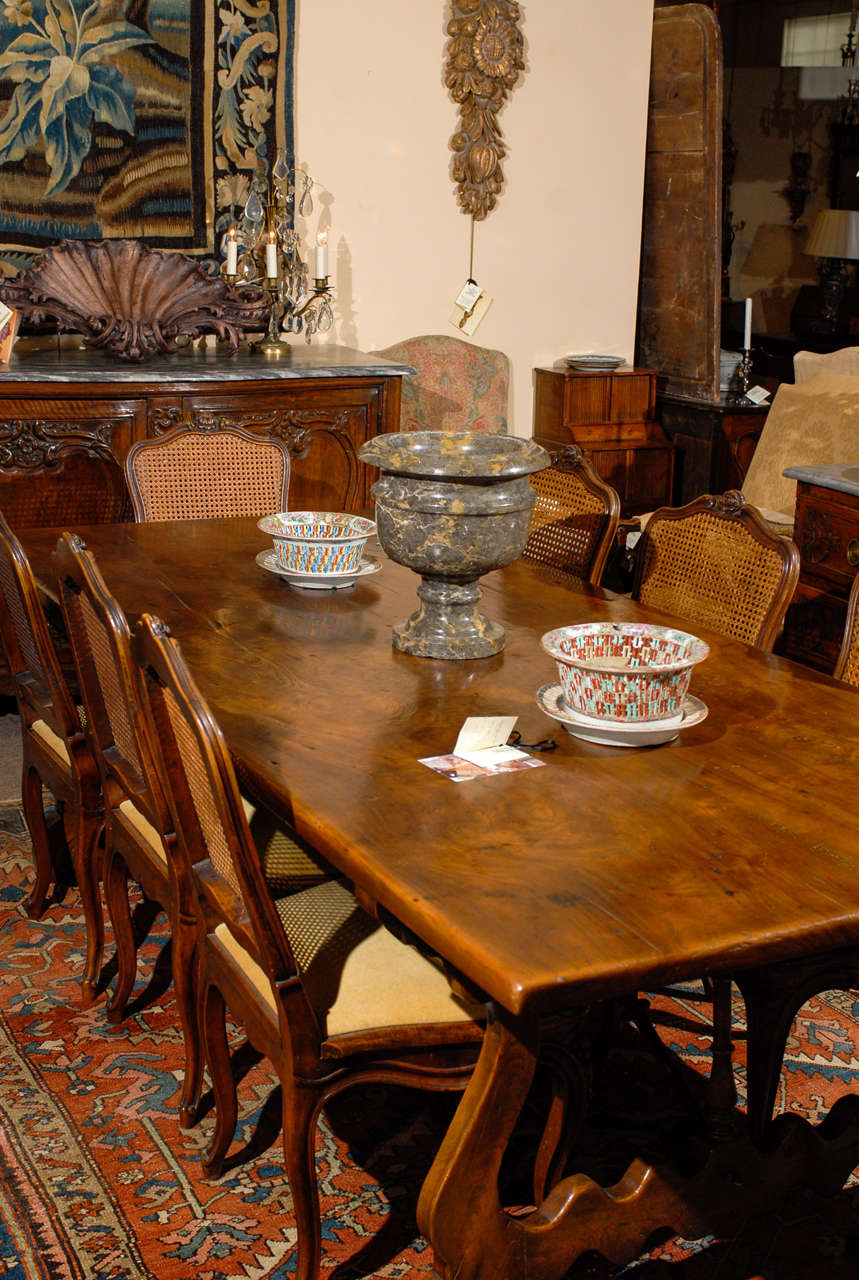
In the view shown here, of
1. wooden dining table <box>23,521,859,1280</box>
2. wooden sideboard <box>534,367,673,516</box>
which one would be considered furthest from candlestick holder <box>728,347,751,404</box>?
wooden dining table <box>23,521,859,1280</box>

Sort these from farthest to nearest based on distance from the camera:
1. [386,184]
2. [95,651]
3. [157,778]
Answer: [386,184], [95,651], [157,778]

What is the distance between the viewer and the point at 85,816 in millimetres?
2646

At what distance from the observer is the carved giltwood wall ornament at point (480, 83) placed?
505 centimetres

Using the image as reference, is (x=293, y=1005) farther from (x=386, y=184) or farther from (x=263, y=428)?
(x=386, y=184)

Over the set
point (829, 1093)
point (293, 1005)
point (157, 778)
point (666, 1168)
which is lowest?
point (829, 1093)

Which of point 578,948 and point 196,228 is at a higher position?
point 196,228

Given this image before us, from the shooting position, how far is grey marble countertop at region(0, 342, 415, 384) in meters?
4.07

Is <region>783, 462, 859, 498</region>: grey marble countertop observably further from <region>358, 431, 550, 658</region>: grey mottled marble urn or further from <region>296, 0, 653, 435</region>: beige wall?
<region>296, 0, 653, 435</region>: beige wall

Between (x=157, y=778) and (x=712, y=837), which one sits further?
(x=157, y=778)

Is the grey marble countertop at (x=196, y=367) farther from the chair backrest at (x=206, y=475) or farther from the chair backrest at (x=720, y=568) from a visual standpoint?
the chair backrest at (x=720, y=568)

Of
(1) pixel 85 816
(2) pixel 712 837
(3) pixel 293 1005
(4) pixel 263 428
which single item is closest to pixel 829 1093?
(2) pixel 712 837

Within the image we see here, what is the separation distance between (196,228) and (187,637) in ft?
8.69

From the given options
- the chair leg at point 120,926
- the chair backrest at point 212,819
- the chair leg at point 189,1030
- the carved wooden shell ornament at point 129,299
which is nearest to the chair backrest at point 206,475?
the carved wooden shell ornament at point 129,299

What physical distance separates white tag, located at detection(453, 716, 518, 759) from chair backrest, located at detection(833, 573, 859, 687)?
73 cm
